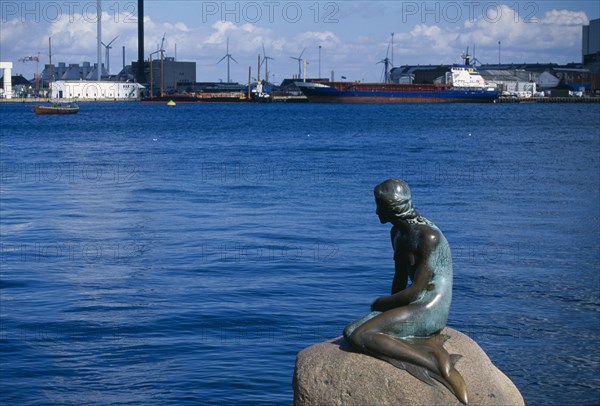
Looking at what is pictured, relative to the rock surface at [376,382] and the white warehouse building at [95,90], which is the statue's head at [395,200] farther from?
the white warehouse building at [95,90]

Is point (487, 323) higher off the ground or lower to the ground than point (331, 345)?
lower

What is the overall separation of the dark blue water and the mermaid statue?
13.2 feet

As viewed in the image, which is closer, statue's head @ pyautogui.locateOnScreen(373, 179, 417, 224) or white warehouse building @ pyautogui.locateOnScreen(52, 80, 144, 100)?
statue's head @ pyautogui.locateOnScreen(373, 179, 417, 224)

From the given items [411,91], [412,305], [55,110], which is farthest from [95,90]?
[412,305]

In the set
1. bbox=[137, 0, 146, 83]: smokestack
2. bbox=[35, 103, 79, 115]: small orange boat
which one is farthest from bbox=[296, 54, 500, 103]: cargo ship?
bbox=[35, 103, 79, 115]: small orange boat

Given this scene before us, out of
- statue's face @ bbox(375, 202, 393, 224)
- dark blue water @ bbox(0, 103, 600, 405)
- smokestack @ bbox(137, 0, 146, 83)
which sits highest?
smokestack @ bbox(137, 0, 146, 83)

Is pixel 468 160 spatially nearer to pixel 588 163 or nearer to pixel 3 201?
pixel 588 163

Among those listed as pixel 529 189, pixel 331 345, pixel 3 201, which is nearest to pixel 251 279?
pixel 331 345

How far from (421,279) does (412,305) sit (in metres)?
0.18

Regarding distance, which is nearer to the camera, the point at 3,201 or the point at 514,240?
the point at 514,240

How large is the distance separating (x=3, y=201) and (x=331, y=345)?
78.5 feet

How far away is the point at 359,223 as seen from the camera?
2338 cm

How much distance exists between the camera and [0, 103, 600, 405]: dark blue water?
11484 mm

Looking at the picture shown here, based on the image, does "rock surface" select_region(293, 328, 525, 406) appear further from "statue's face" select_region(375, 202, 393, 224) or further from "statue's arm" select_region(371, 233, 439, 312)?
"statue's face" select_region(375, 202, 393, 224)
